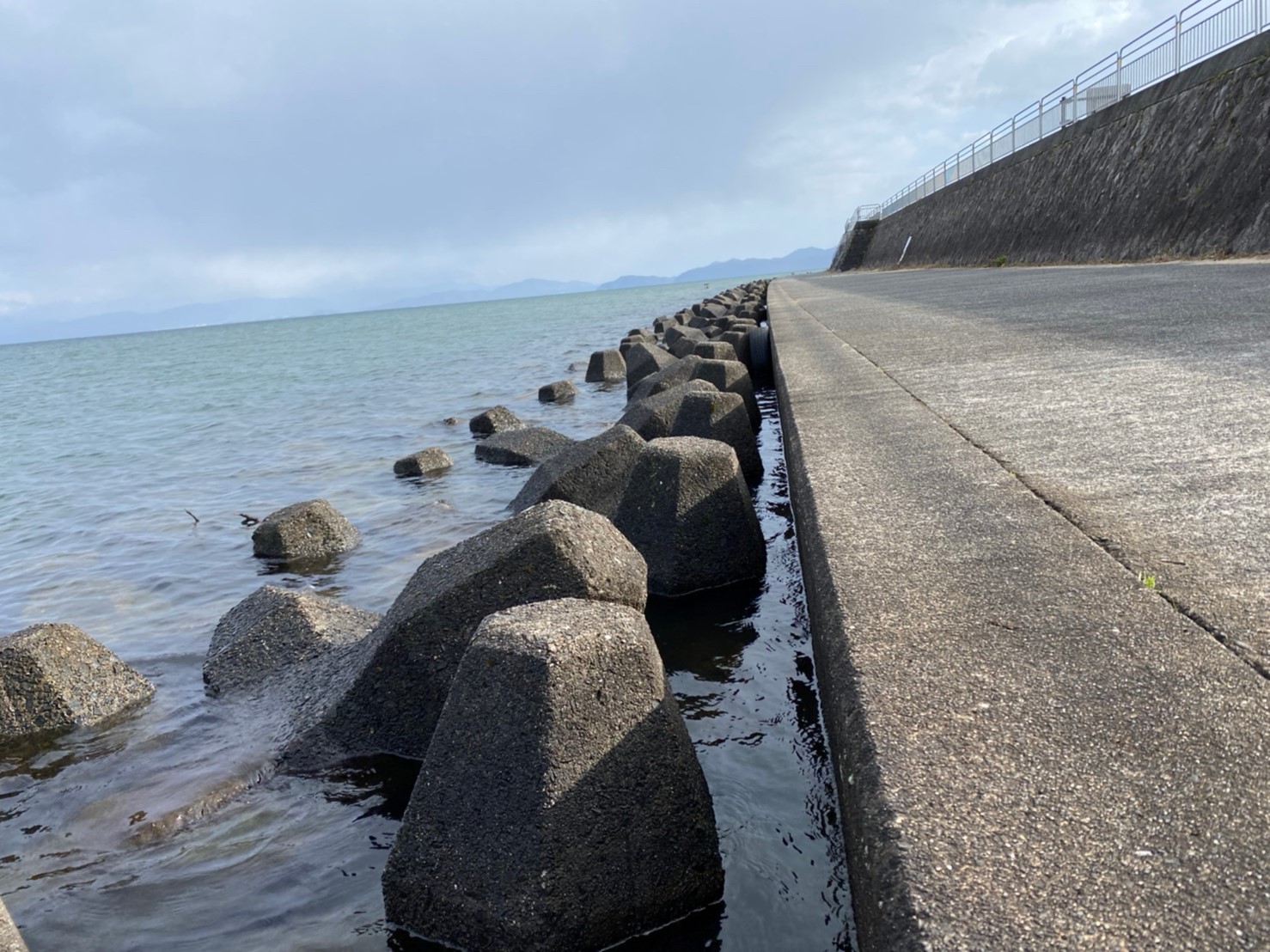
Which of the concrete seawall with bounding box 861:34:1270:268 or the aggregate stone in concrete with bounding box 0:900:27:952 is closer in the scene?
the aggregate stone in concrete with bounding box 0:900:27:952

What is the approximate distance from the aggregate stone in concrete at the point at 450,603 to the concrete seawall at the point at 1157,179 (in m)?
11.2

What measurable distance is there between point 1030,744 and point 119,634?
567 cm

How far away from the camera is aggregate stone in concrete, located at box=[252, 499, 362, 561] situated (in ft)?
22.5

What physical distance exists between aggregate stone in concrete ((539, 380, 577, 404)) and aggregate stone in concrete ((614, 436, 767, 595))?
11.1 m

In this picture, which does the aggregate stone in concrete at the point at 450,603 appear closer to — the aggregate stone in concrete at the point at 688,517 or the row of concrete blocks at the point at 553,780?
the row of concrete blocks at the point at 553,780

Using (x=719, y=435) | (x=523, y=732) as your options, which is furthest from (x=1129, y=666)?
(x=719, y=435)

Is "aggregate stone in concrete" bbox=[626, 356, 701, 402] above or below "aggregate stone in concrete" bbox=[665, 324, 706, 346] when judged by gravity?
above

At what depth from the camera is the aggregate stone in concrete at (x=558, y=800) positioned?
2062mm

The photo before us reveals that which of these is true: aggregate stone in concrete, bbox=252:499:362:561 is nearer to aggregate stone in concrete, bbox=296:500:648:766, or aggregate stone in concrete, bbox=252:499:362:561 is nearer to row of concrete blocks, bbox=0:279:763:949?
aggregate stone in concrete, bbox=296:500:648:766

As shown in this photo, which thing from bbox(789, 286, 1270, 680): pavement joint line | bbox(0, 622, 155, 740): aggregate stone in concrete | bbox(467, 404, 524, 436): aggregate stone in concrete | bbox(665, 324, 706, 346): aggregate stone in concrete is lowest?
bbox(467, 404, 524, 436): aggregate stone in concrete

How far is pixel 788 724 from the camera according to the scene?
3.20m

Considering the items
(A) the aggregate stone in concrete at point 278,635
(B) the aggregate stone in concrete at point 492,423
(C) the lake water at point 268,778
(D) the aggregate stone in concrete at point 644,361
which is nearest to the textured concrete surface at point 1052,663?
(C) the lake water at point 268,778

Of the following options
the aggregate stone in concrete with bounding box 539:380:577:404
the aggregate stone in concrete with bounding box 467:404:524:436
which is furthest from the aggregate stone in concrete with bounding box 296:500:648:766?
the aggregate stone in concrete with bounding box 539:380:577:404

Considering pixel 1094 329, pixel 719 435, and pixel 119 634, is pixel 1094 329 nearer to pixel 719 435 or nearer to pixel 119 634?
pixel 719 435
